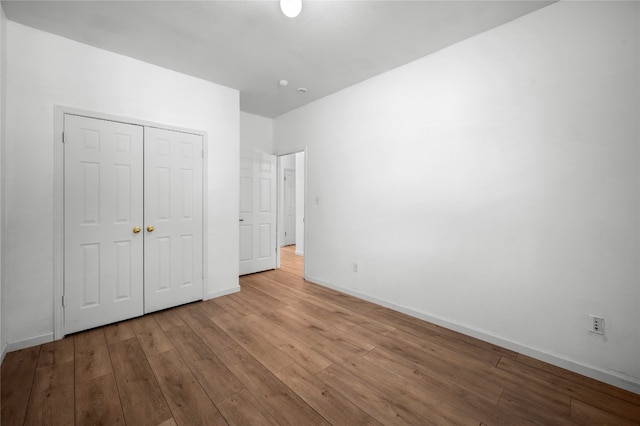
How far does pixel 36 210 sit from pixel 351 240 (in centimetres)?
331

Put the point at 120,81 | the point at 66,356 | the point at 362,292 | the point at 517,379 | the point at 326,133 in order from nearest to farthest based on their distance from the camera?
the point at 517,379, the point at 66,356, the point at 120,81, the point at 362,292, the point at 326,133

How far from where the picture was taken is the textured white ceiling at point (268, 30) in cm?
213

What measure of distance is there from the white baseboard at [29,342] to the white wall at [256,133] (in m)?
3.32

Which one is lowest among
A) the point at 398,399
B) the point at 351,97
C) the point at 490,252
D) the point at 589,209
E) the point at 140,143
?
the point at 398,399

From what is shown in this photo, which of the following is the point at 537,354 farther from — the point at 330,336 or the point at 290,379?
the point at 290,379

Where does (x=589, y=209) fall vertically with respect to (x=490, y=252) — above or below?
above

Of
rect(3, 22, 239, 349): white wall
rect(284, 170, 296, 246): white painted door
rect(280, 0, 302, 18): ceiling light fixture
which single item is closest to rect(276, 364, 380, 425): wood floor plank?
rect(3, 22, 239, 349): white wall

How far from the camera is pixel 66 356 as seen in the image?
2.22 m

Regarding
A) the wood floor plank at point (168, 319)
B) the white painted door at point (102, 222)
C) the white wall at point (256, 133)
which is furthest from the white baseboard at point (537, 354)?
the white wall at point (256, 133)

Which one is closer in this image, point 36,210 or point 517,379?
point 517,379

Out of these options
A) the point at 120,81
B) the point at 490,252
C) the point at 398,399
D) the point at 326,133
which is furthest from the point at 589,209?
the point at 120,81

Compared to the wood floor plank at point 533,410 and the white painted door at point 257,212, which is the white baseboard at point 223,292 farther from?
the wood floor plank at point 533,410

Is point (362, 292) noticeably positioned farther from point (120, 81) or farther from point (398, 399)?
point (120, 81)

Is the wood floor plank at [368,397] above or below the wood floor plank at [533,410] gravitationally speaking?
above
